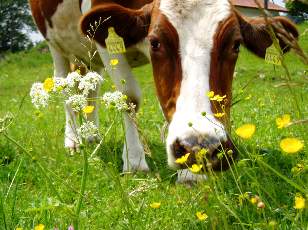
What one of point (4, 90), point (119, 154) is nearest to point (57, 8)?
point (119, 154)

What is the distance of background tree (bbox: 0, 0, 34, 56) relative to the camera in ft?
198

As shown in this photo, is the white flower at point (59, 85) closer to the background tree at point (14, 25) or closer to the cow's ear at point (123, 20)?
the cow's ear at point (123, 20)

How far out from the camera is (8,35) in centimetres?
6041

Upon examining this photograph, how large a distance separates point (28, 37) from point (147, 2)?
191ft

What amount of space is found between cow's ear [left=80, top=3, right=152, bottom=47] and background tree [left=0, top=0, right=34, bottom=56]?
56.1 metres

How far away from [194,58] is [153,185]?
1.88 metres

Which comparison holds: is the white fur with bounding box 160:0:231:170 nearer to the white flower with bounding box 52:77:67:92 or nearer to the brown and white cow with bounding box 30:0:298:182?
the brown and white cow with bounding box 30:0:298:182

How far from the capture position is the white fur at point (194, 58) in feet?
11.1

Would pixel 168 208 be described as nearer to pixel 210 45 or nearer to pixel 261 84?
pixel 210 45

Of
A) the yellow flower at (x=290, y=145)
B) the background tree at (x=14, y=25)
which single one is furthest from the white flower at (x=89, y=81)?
the background tree at (x=14, y=25)

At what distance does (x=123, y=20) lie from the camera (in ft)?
17.2

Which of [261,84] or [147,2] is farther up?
[147,2]

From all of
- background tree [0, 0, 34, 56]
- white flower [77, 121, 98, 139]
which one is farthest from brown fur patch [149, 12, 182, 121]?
background tree [0, 0, 34, 56]

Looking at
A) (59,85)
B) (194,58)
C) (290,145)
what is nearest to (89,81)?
(59,85)
